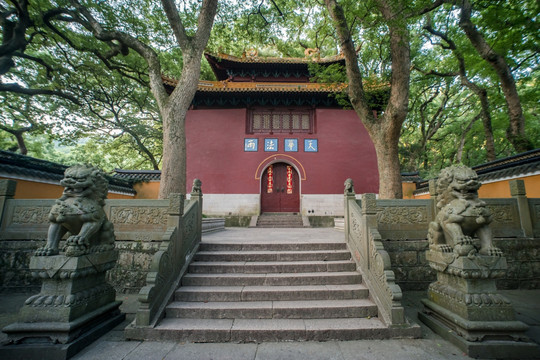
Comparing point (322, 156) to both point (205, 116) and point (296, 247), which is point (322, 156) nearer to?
point (205, 116)

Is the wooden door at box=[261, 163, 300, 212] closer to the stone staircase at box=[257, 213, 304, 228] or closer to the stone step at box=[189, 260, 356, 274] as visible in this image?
the stone staircase at box=[257, 213, 304, 228]

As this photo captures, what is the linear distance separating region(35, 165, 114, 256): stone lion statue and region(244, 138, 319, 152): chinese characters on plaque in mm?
8221

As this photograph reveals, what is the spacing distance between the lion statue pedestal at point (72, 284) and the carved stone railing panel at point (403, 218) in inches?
178

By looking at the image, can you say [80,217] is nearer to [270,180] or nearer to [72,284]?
[72,284]

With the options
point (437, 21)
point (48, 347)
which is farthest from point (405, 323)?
point (437, 21)

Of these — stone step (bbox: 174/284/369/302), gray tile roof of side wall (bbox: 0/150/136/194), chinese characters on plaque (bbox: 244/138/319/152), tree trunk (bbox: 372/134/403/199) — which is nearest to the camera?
stone step (bbox: 174/284/369/302)

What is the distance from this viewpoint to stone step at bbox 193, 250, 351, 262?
13.3ft

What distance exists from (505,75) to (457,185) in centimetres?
745

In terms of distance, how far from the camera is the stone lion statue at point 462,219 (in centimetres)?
271

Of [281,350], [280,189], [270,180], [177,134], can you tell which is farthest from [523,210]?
[270,180]

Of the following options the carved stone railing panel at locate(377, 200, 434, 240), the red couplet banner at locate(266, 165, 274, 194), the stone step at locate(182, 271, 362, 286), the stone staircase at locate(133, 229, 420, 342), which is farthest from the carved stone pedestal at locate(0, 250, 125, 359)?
the red couplet banner at locate(266, 165, 274, 194)

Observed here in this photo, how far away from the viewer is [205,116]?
11344 millimetres

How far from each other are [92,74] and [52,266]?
13355mm

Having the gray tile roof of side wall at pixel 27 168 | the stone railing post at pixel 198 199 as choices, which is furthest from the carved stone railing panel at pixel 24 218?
the stone railing post at pixel 198 199
